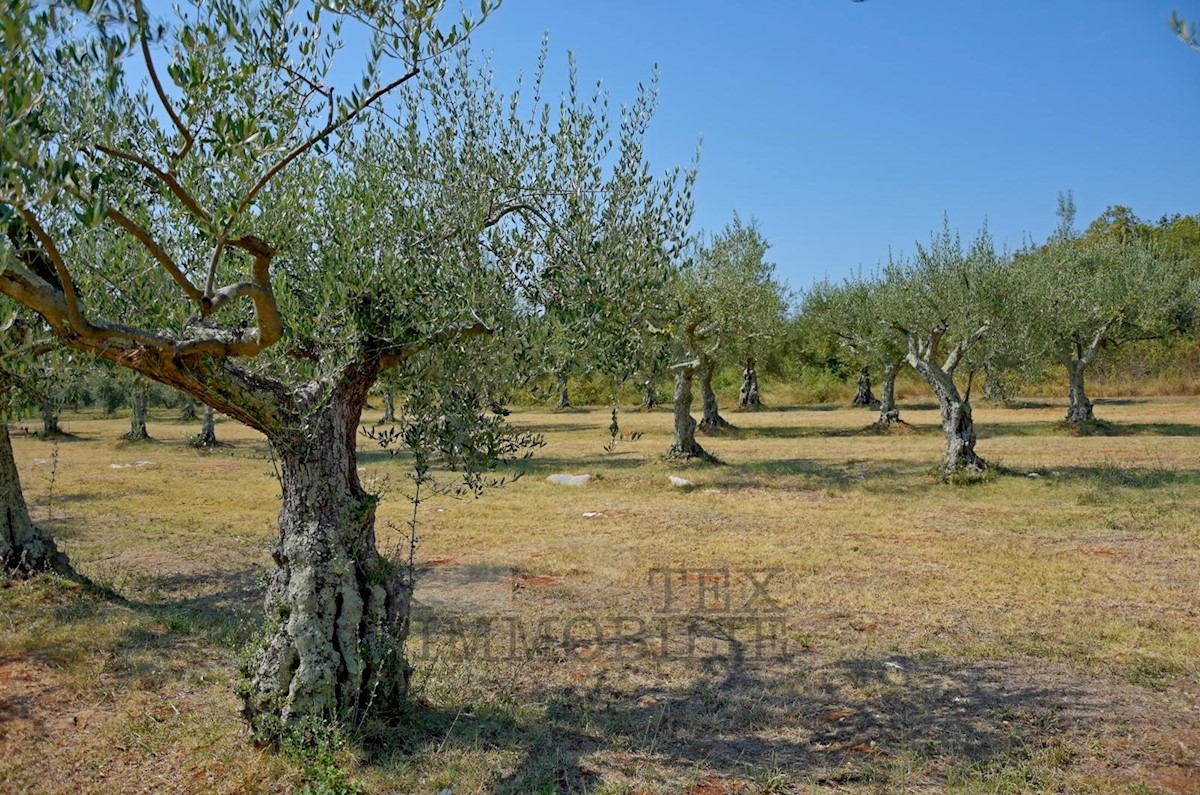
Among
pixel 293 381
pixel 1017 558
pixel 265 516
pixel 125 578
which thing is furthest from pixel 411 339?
pixel 265 516

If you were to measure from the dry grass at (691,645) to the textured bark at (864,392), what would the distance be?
3278 cm

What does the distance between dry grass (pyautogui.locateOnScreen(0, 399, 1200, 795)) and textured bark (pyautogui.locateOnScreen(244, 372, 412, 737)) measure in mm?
399

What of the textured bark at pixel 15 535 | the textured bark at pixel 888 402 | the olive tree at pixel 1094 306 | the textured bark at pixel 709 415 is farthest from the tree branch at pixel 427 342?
the textured bark at pixel 888 402

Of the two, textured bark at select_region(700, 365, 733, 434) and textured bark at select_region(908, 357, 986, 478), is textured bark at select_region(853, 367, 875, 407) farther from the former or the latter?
textured bark at select_region(908, 357, 986, 478)

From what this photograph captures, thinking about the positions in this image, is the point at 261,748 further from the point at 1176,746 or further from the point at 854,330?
the point at 854,330

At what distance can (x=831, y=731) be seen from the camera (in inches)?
258

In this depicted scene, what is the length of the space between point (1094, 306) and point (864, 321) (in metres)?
7.55

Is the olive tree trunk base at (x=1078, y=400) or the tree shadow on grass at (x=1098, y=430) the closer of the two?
the tree shadow on grass at (x=1098, y=430)

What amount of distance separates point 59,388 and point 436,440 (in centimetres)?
555

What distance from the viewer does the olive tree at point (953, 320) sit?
19.7m

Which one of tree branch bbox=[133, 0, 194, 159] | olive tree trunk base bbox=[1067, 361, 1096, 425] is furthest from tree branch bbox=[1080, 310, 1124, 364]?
tree branch bbox=[133, 0, 194, 159]

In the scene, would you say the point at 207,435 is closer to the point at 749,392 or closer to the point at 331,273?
the point at 331,273

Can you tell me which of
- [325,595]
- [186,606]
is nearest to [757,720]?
[325,595]

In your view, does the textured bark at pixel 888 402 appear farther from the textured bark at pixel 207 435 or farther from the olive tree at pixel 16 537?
the olive tree at pixel 16 537
